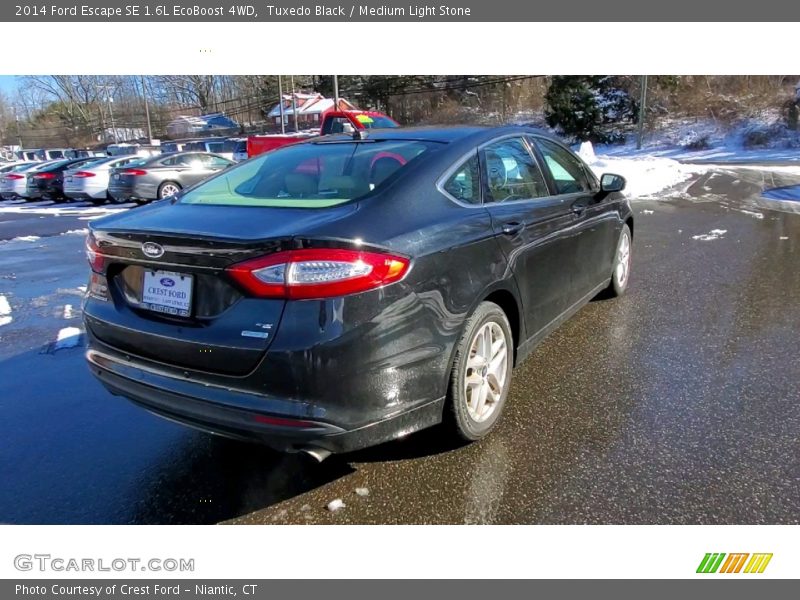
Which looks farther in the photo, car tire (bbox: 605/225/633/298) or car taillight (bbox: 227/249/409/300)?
car tire (bbox: 605/225/633/298)

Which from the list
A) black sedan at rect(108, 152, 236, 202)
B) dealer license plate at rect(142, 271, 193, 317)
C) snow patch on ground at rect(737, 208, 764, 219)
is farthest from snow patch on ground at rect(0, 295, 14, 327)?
snow patch on ground at rect(737, 208, 764, 219)

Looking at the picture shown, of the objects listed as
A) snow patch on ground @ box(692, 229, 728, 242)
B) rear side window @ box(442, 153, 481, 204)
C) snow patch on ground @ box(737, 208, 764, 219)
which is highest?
rear side window @ box(442, 153, 481, 204)

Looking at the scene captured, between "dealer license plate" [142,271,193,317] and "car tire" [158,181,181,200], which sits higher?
"dealer license plate" [142,271,193,317]

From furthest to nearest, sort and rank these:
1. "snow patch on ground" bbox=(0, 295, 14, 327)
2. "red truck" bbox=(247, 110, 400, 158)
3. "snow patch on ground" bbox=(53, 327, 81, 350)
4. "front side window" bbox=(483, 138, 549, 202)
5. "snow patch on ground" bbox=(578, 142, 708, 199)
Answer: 1. "snow patch on ground" bbox=(578, 142, 708, 199)
2. "red truck" bbox=(247, 110, 400, 158)
3. "snow patch on ground" bbox=(0, 295, 14, 327)
4. "snow patch on ground" bbox=(53, 327, 81, 350)
5. "front side window" bbox=(483, 138, 549, 202)

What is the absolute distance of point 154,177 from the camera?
595 inches

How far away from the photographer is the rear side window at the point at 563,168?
380 cm

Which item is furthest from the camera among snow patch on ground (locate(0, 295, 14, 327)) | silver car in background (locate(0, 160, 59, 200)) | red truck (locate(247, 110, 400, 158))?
silver car in background (locate(0, 160, 59, 200))

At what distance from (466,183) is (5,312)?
4928mm

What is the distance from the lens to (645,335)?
4.24 meters

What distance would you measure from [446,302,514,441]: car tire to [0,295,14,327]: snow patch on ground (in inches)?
178

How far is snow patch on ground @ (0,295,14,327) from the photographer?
5.15 meters

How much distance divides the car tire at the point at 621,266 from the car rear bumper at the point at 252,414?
3.02 meters

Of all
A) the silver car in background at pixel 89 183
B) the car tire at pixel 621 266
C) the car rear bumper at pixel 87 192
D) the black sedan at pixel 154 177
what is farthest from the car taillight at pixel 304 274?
the car rear bumper at pixel 87 192

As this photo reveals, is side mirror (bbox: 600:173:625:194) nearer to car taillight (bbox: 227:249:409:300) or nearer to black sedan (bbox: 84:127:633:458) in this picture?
black sedan (bbox: 84:127:633:458)
